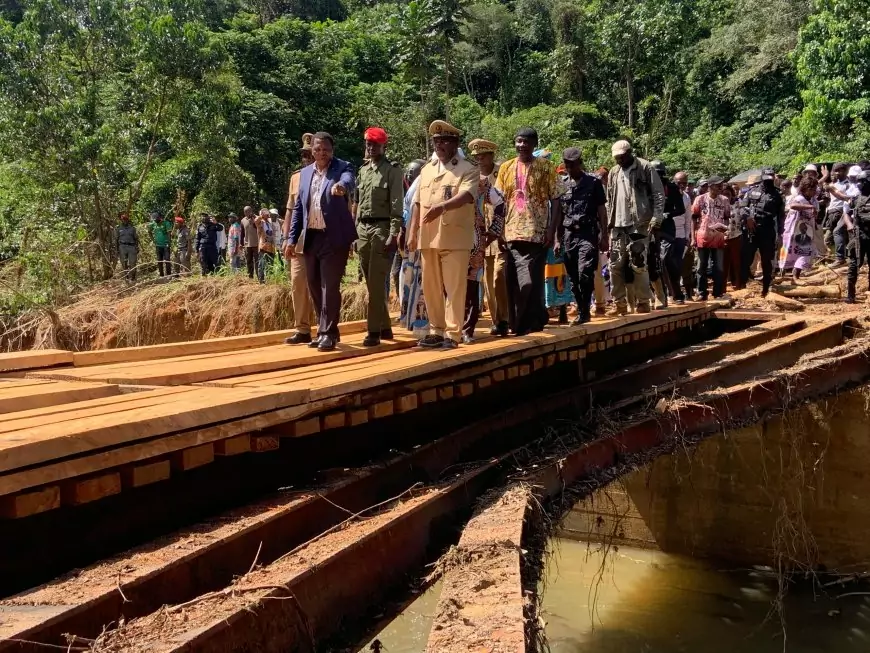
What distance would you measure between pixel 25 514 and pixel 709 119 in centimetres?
3133

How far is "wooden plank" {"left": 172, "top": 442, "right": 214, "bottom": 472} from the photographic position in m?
3.41

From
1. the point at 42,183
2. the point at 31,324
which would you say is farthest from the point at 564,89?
the point at 31,324

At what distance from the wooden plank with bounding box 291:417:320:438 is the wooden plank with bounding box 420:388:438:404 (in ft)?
3.33

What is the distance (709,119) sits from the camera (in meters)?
30.2

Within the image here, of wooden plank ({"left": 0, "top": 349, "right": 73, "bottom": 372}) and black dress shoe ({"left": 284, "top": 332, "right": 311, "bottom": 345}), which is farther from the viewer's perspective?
black dress shoe ({"left": 284, "top": 332, "right": 311, "bottom": 345})

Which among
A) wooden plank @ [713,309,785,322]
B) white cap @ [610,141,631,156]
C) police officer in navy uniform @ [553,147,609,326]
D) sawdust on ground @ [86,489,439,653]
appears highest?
white cap @ [610,141,631,156]

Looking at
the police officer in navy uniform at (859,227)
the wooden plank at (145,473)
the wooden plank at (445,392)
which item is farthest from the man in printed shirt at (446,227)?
the police officer in navy uniform at (859,227)

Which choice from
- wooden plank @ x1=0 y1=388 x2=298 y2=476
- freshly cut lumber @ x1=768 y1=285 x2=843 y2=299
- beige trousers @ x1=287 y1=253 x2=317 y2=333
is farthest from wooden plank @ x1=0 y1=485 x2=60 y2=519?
freshly cut lumber @ x1=768 y1=285 x2=843 y2=299

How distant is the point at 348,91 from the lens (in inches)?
1204

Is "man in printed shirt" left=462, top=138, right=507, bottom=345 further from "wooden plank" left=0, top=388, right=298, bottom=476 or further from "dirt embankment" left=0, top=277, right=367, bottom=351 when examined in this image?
"dirt embankment" left=0, top=277, right=367, bottom=351

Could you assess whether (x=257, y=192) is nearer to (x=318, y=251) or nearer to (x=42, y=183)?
(x=42, y=183)

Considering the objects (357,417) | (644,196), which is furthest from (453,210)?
(644,196)

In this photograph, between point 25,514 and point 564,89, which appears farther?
point 564,89

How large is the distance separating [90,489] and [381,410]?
6.34 ft
